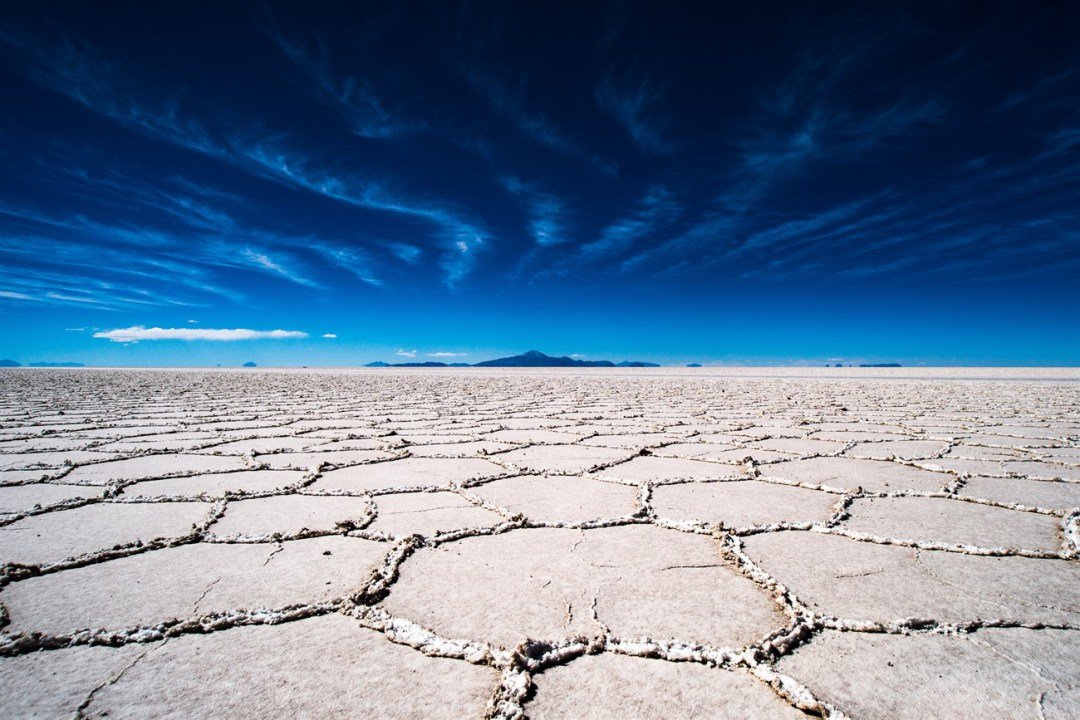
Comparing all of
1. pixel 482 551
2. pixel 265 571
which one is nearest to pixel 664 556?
pixel 482 551

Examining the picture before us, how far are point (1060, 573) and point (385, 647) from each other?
5.41 ft

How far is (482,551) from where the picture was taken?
140 centimetres

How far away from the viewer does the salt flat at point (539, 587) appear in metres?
0.81

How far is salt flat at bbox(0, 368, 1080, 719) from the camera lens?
32.0 inches

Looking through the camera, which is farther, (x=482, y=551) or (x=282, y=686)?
(x=482, y=551)

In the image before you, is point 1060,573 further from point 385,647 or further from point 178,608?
point 178,608

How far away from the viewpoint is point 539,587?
3.83 ft

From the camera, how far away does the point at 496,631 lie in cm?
99

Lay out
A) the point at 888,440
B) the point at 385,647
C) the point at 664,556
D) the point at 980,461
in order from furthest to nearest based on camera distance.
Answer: the point at 888,440 → the point at 980,461 → the point at 664,556 → the point at 385,647

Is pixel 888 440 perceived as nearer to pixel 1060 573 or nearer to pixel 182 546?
pixel 1060 573

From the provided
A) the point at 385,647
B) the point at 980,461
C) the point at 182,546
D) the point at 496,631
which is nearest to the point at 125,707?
the point at 385,647

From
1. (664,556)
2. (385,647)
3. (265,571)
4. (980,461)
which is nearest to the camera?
(385,647)

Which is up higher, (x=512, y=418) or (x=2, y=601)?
(x=512, y=418)

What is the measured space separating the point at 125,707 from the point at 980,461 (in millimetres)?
3578
